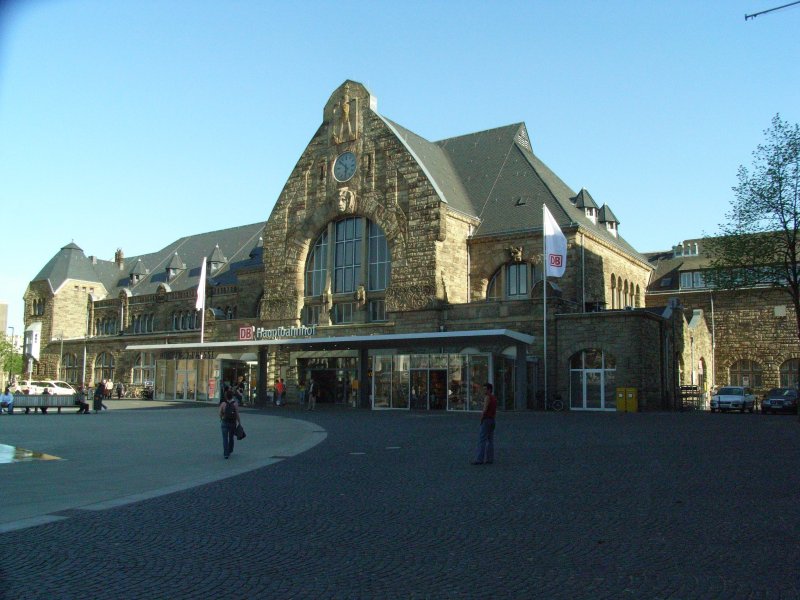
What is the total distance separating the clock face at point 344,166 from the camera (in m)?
49.3

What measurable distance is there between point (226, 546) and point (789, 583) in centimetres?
557

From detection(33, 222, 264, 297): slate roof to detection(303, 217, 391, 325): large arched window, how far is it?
1143cm

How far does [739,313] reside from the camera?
56875 millimetres

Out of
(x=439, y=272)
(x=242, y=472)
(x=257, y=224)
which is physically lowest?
(x=242, y=472)

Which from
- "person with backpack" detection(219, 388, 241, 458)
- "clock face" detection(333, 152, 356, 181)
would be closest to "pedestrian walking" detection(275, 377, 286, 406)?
"clock face" detection(333, 152, 356, 181)

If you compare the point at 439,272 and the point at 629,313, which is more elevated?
the point at 439,272

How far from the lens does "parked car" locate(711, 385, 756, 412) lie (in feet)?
137

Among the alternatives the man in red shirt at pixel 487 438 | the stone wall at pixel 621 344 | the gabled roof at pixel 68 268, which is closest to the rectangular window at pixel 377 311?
the stone wall at pixel 621 344

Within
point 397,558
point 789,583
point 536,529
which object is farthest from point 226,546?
point 789,583

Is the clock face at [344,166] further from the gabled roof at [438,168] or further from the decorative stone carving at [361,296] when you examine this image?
the decorative stone carving at [361,296]

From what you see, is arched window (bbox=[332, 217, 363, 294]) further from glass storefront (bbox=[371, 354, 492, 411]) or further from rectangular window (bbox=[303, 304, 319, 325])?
glass storefront (bbox=[371, 354, 492, 411])

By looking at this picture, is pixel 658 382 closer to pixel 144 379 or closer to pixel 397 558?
pixel 397 558

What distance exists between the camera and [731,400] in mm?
41656

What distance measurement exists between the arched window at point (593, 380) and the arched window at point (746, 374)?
2379cm
